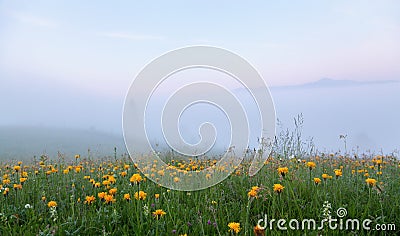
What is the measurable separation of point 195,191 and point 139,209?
106cm

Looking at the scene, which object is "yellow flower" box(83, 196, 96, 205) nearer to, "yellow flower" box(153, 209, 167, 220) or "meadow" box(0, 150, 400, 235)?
"meadow" box(0, 150, 400, 235)

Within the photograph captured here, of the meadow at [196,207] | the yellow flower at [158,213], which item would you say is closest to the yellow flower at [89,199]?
the meadow at [196,207]

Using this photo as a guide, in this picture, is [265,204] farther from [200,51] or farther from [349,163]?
[349,163]

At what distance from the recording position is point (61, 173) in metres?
5.53

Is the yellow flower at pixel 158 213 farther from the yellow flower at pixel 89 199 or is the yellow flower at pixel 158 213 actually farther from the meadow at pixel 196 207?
the yellow flower at pixel 89 199

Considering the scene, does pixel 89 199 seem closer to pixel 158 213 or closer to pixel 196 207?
pixel 158 213

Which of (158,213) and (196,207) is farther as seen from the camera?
(196,207)

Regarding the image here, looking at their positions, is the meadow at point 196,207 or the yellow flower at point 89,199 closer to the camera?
the meadow at point 196,207

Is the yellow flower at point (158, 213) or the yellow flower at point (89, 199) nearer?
the yellow flower at point (158, 213)

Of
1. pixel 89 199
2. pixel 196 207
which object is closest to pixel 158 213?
pixel 196 207

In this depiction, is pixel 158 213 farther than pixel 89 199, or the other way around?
pixel 89 199

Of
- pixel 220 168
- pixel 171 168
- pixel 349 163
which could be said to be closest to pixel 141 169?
pixel 171 168

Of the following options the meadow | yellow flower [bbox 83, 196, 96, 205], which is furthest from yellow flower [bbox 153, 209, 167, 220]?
yellow flower [bbox 83, 196, 96, 205]

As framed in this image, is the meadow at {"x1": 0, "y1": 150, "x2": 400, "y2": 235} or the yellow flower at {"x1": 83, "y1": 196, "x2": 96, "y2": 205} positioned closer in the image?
the meadow at {"x1": 0, "y1": 150, "x2": 400, "y2": 235}
